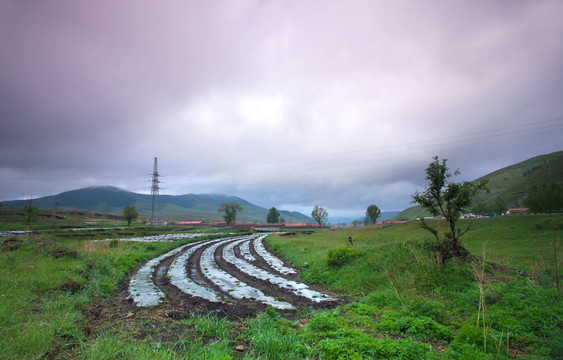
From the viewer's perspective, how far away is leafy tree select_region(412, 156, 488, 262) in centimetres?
1237

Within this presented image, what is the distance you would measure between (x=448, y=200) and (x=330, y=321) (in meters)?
10.2

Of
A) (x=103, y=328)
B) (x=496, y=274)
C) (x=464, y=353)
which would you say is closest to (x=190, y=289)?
(x=103, y=328)

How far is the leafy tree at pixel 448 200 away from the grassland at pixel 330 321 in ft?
2.80

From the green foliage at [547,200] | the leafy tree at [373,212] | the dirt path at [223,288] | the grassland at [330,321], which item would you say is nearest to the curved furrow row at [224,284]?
the dirt path at [223,288]

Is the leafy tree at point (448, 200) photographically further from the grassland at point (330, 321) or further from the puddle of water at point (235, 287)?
the puddle of water at point (235, 287)

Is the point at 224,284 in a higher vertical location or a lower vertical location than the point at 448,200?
lower

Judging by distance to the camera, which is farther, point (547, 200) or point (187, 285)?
point (547, 200)

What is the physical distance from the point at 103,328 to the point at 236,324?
3834mm

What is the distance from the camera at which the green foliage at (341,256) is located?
51.1ft

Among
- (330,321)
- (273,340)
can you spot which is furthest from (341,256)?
(273,340)

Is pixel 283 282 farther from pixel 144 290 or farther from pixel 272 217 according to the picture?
pixel 272 217

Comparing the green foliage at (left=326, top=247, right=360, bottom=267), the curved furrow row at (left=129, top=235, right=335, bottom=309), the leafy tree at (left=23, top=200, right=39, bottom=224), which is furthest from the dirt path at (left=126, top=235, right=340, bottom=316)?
the leafy tree at (left=23, top=200, right=39, bottom=224)

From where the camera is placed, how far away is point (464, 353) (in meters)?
5.52

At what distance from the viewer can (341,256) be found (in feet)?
51.6
